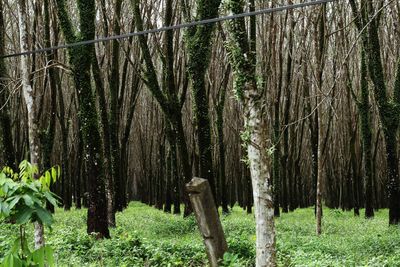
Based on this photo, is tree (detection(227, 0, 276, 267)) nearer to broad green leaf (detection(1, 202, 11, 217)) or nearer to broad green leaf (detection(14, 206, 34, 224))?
broad green leaf (detection(14, 206, 34, 224))

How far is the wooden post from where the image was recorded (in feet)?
22.9

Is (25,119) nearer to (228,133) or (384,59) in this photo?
(228,133)

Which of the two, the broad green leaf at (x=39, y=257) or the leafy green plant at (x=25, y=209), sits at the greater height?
the leafy green plant at (x=25, y=209)

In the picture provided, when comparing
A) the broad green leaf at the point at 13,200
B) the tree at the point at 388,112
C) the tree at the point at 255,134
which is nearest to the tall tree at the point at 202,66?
the tree at the point at 388,112

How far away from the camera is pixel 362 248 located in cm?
1038

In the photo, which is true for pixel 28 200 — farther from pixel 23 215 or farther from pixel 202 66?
pixel 202 66

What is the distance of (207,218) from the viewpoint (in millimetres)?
6969

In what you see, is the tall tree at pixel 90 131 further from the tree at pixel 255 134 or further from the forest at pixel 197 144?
the tree at pixel 255 134

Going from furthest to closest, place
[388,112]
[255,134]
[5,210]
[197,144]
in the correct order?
[197,144] < [388,112] < [255,134] < [5,210]

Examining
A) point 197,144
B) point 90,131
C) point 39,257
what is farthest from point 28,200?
point 197,144

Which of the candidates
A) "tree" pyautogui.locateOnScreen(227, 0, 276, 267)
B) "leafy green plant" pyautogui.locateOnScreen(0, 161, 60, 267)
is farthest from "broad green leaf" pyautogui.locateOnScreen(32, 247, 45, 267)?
"tree" pyautogui.locateOnScreen(227, 0, 276, 267)

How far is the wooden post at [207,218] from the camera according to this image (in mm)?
6977

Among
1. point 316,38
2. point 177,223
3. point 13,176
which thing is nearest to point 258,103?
point 13,176

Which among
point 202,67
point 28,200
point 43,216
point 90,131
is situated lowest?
point 43,216
